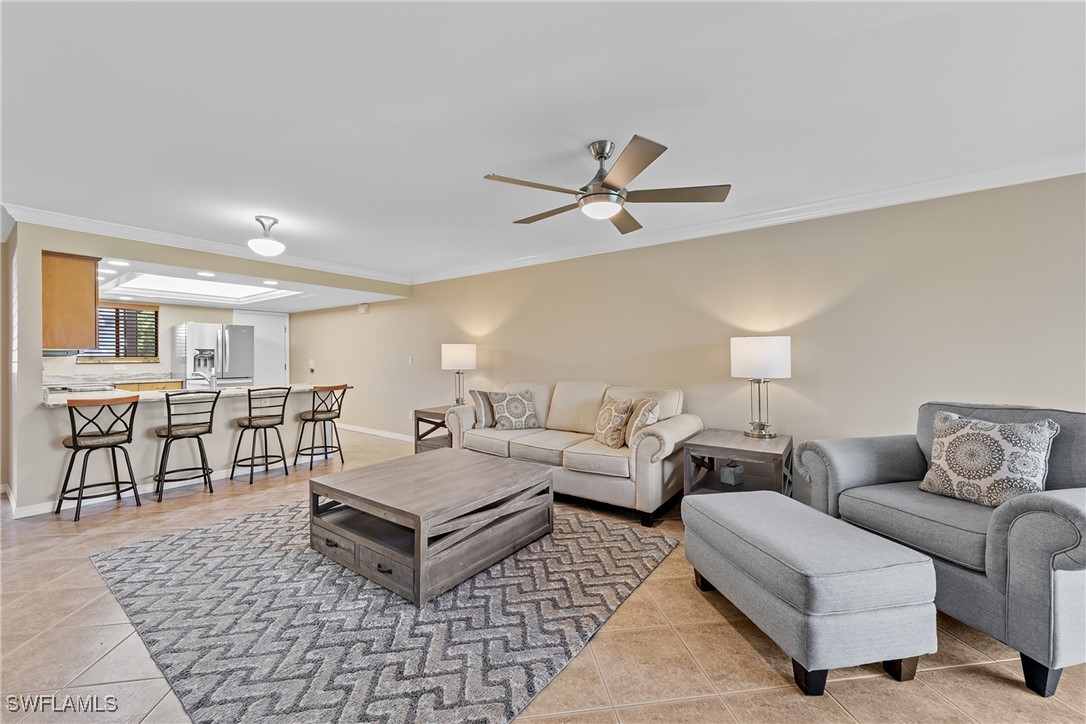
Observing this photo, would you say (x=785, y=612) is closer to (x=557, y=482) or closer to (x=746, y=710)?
(x=746, y=710)

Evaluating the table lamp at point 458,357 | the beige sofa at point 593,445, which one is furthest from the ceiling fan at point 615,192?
the table lamp at point 458,357

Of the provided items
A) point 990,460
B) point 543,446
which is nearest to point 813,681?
point 990,460

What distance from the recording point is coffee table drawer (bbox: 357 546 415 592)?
206 centimetres

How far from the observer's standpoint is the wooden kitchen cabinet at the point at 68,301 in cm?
338

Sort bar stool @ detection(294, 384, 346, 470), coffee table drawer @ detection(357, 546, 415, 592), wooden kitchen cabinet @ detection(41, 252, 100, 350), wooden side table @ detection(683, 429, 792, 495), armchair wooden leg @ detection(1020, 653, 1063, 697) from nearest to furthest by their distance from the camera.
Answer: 1. armchair wooden leg @ detection(1020, 653, 1063, 697)
2. coffee table drawer @ detection(357, 546, 415, 592)
3. wooden side table @ detection(683, 429, 792, 495)
4. wooden kitchen cabinet @ detection(41, 252, 100, 350)
5. bar stool @ detection(294, 384, 346, 470)

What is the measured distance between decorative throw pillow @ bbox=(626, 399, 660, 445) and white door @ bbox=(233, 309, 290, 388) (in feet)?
21.9

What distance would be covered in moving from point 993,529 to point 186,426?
5247 mm

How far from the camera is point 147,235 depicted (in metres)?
3.77

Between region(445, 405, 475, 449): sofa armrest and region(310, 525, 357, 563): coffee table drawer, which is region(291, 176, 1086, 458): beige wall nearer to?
region(445, 405, 475, 449): sofa armrest

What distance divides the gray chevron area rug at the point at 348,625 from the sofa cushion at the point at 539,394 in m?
1.67

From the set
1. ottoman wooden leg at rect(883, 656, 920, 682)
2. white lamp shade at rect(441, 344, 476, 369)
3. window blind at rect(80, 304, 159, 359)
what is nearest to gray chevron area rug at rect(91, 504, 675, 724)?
ottoman wooden leg at rect(883, 656, 920, 682)

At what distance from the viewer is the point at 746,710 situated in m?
1.46

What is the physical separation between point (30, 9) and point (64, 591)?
8.38 ft

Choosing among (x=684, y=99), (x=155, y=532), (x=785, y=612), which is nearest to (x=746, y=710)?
(x=785, y=612)
